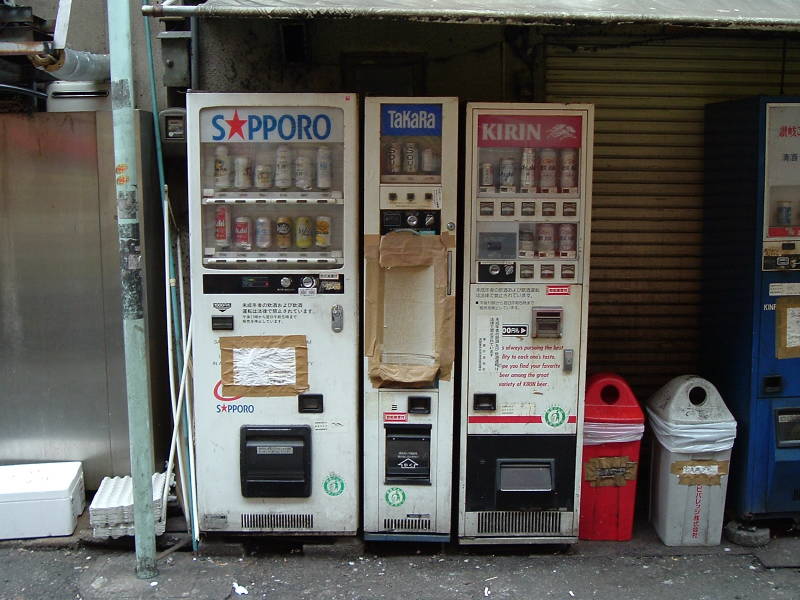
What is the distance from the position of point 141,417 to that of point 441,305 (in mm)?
1692

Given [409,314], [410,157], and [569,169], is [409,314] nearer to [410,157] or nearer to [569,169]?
[410,157]

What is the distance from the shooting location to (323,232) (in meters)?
4.25

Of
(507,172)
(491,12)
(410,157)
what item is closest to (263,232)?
(410,157)

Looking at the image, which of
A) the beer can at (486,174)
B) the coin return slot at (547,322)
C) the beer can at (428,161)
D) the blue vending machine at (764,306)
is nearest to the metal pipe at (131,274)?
the beer can at (428,161)

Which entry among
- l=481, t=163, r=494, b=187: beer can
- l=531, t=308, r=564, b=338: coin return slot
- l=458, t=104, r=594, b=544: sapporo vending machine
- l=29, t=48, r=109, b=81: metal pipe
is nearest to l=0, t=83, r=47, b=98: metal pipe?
l=29, t=48, r=109, b=81: metal pipe

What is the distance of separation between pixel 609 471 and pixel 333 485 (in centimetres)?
163

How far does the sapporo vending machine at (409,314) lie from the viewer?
161 inches

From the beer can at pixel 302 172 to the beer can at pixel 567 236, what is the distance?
144 centimetres

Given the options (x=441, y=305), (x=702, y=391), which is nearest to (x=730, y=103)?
(x=702, y=391)

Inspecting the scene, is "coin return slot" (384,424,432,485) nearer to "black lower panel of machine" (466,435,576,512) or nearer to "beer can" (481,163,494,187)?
"black lower panel of machine" (466,435,576,512)

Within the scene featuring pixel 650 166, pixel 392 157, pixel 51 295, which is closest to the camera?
pixel 392 157

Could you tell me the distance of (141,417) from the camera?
3896 mm

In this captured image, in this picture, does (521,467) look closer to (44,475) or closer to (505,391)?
(505,391)

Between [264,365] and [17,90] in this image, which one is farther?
[17,90]
